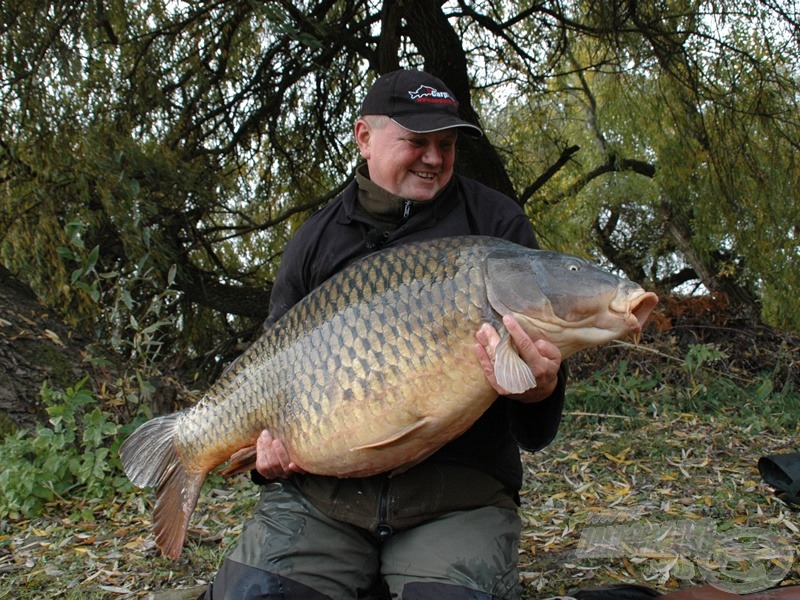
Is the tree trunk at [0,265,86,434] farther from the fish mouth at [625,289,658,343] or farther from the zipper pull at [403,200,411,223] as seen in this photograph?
the fish mouth at [625,289,658,343]

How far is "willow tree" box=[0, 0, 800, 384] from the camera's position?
267cm

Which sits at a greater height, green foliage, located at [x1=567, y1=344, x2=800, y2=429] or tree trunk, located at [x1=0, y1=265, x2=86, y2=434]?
tree trunk, located at [x1=0, y1=265, x2=86, y2=434]

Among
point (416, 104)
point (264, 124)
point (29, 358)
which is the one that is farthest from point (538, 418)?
point (264, 124)

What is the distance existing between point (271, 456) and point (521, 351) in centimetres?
51

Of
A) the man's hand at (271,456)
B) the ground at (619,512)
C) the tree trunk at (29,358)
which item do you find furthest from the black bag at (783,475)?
the tree trunk at (29,358)

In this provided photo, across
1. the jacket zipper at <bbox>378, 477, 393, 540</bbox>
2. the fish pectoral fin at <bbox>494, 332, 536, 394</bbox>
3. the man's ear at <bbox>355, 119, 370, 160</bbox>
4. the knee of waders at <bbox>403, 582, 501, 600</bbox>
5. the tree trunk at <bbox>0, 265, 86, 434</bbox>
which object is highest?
the man's ear at <bbox>355, 119, 370, 160</bbox>

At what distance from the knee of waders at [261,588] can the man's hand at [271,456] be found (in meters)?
0.18

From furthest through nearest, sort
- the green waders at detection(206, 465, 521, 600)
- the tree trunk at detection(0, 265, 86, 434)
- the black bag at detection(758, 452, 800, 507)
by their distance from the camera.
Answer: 1. the tree trunk at detection(0, 265, 86, 434)
2. the black bag at detection(758, 452, 800, 507)
3. the green waders at detection(206, 465, 521, 600)

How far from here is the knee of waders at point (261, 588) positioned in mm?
1407

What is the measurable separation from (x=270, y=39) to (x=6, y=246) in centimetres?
139

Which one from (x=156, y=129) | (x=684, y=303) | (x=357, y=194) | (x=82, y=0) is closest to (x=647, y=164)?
(x=684, y=303)

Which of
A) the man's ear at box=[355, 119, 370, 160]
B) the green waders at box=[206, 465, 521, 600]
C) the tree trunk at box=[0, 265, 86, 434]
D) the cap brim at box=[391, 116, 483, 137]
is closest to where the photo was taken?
the green waders at box=[206, 465, 521, 600]

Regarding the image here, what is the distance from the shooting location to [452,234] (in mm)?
1539

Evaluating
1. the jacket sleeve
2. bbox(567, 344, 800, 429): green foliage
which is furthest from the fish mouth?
bbox(567, 344, 800, 429): green foliage
